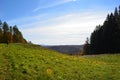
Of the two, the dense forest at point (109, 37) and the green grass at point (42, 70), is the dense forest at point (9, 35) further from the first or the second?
the green grass at point (42, 70)

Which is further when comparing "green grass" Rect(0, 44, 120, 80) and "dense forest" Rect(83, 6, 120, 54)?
"dense forest" Rect(83, 6, 120, 54)

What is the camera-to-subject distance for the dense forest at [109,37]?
310 feet

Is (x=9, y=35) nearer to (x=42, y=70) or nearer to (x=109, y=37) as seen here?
(x=109, y=37)

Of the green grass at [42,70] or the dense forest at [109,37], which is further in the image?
the dense forest at [109,37]

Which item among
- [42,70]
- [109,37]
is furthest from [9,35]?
[42,70]

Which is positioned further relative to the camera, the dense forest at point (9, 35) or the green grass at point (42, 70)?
the dense forest at point (9, 35)

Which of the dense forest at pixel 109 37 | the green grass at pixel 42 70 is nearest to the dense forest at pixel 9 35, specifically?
the dense forest at pixel 109 37

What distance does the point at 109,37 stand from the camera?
9712 cm

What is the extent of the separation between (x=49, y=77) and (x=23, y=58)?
251 inches

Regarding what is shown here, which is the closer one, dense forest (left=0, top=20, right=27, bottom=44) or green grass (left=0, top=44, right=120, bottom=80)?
green grass (left=0, top=44, right=120, bottom=80)

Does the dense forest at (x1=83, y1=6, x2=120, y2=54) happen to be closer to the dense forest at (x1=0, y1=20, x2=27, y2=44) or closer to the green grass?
the dense forest at (x1=0, y1=20, x2=27, y2=44)

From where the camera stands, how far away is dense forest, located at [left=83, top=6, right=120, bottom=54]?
3721 inches

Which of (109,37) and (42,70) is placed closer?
(42,70)

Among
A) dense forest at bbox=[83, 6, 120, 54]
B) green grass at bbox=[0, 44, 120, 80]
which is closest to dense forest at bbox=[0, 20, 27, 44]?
dense forest at bbox=[83, 6, 120, 54]
